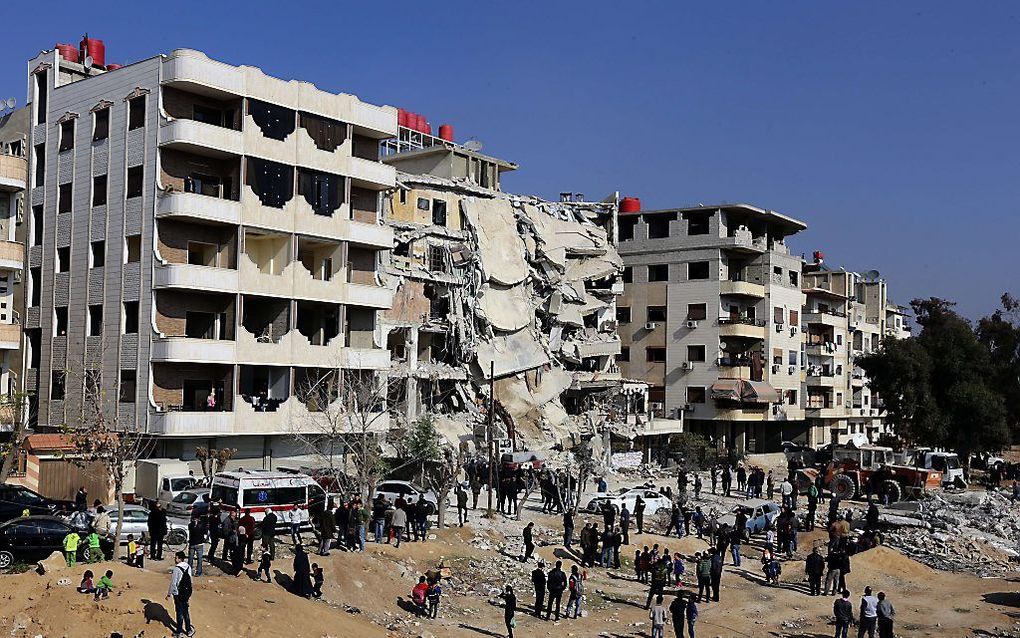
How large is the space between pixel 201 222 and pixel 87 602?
2208cm

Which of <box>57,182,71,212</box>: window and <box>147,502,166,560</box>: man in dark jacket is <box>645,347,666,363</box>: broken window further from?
<box>147,502,166,560</box>: man in dark jacket

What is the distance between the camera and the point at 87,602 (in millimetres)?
26250

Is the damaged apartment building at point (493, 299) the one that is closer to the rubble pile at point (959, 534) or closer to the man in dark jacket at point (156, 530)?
the rubble pile at point (959, 534)

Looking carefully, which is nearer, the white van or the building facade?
the white van

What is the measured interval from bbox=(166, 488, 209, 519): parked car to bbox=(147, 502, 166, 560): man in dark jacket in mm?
3584

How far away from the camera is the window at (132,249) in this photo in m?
45.2

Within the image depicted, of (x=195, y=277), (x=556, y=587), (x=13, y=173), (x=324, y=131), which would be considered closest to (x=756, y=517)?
(x=556, y=587)

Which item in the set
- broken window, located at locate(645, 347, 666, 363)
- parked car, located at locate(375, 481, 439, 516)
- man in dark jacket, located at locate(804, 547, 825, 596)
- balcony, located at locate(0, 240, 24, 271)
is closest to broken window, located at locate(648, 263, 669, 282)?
broken window, located at locate(645, 347, 666, 363)

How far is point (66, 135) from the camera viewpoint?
160 ft

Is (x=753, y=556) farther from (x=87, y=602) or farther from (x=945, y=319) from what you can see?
(x=945, y=319)

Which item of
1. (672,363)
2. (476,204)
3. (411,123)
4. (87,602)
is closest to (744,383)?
(672,363)

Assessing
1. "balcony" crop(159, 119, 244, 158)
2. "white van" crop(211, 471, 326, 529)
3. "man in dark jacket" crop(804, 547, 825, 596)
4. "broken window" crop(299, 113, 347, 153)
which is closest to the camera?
"white van" crop(211, 471, 326, 529)

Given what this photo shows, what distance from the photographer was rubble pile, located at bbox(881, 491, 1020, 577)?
46.1m

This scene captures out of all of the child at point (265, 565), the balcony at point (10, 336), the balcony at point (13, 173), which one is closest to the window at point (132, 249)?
the balcony at point (10, 336)
